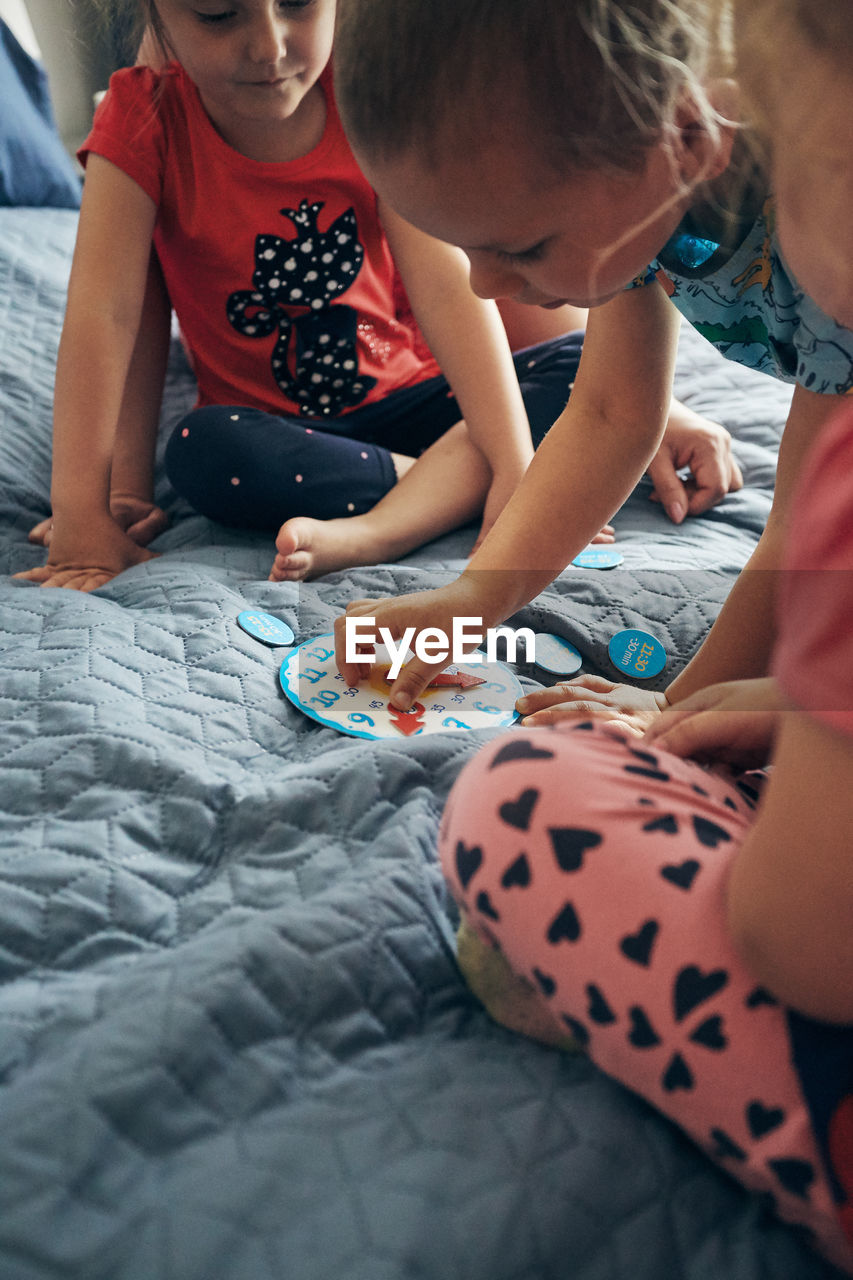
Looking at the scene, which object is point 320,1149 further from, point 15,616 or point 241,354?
point 241,354

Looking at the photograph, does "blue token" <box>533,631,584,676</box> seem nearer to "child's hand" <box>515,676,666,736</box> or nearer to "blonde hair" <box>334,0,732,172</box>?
"child's hand" <box>515,676,666,736</box>

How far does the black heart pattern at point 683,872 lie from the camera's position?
1.31ft

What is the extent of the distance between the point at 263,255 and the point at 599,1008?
1010mm

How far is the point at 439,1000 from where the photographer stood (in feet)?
1.63

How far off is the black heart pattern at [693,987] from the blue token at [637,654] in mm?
438

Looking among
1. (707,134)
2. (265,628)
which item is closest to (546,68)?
(707,134)

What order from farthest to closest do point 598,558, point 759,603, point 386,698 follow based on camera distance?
1. point 598,558
2. point 386,698
3. point 759,603

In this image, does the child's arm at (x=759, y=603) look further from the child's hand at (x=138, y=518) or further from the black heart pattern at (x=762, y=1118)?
the child's hand at (x=138, y=518)

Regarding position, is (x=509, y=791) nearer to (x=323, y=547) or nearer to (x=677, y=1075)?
(x=677, y=1075)

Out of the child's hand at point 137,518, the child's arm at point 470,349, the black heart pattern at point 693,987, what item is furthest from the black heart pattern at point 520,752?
the child's hand at point 137,518

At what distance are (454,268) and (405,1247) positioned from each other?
3.44 ft

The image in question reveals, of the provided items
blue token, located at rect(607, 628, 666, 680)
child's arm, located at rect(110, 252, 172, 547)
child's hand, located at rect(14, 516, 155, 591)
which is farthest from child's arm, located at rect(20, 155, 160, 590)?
blue token, located at rect(607, 628, 666, 680)

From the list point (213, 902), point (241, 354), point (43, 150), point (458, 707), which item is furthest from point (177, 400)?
point (213, 902)

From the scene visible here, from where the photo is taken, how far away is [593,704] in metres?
0.71
